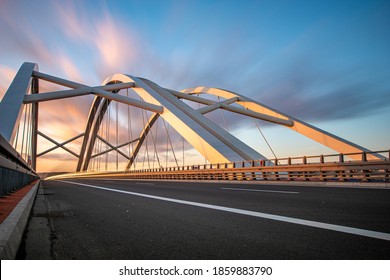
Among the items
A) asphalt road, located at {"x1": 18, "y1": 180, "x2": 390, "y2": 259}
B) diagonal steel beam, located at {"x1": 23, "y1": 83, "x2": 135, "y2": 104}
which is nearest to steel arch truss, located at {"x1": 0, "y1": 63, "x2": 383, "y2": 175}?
diagonal steel beam, located at {"x1": 23, "y1": 83, "x2": 135, "y2": 104}

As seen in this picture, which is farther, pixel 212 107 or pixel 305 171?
pixel 212 107

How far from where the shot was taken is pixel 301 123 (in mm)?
30562

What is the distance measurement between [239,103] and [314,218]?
32.5 meters

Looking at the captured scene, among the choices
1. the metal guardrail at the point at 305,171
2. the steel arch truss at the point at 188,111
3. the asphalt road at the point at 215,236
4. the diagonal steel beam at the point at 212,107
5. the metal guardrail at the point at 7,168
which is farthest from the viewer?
the diagonal steel beam at the point at 212,107

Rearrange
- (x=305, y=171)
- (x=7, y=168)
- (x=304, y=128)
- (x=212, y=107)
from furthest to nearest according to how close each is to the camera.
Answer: (x=212, y=107), (x=304, y=128), (x=305, y=171), (x=7, y=168)

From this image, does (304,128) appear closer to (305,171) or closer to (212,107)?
(212,107)

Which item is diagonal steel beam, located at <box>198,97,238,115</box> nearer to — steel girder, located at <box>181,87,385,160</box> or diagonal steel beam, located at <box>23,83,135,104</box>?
steel girder, located at <box>181,87,385,160</box>

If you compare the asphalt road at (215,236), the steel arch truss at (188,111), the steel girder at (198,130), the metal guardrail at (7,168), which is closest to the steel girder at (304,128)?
the steel arch truss at (188,111)

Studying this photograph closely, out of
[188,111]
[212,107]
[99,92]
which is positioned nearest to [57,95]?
[99,92]

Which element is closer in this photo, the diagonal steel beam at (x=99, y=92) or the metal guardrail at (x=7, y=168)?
the metal guardrail at (x=7, y=168)

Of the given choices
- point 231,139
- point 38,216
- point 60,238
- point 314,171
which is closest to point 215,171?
point 231,139

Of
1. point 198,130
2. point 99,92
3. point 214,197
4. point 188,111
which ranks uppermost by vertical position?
point 99,92

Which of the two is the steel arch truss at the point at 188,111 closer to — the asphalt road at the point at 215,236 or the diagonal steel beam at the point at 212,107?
the diagonal steel beam at the point at 212,107

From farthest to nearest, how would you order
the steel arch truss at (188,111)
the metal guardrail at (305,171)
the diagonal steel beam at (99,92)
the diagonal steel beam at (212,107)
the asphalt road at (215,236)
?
1. the diagonal steel beam at (212,107)
2. the diagonal steel beam at (99,92)
3. the steel arch truss at (188,111)
4. the metal guardrail at (305,171)
5. the asphalt road at (215,236)
